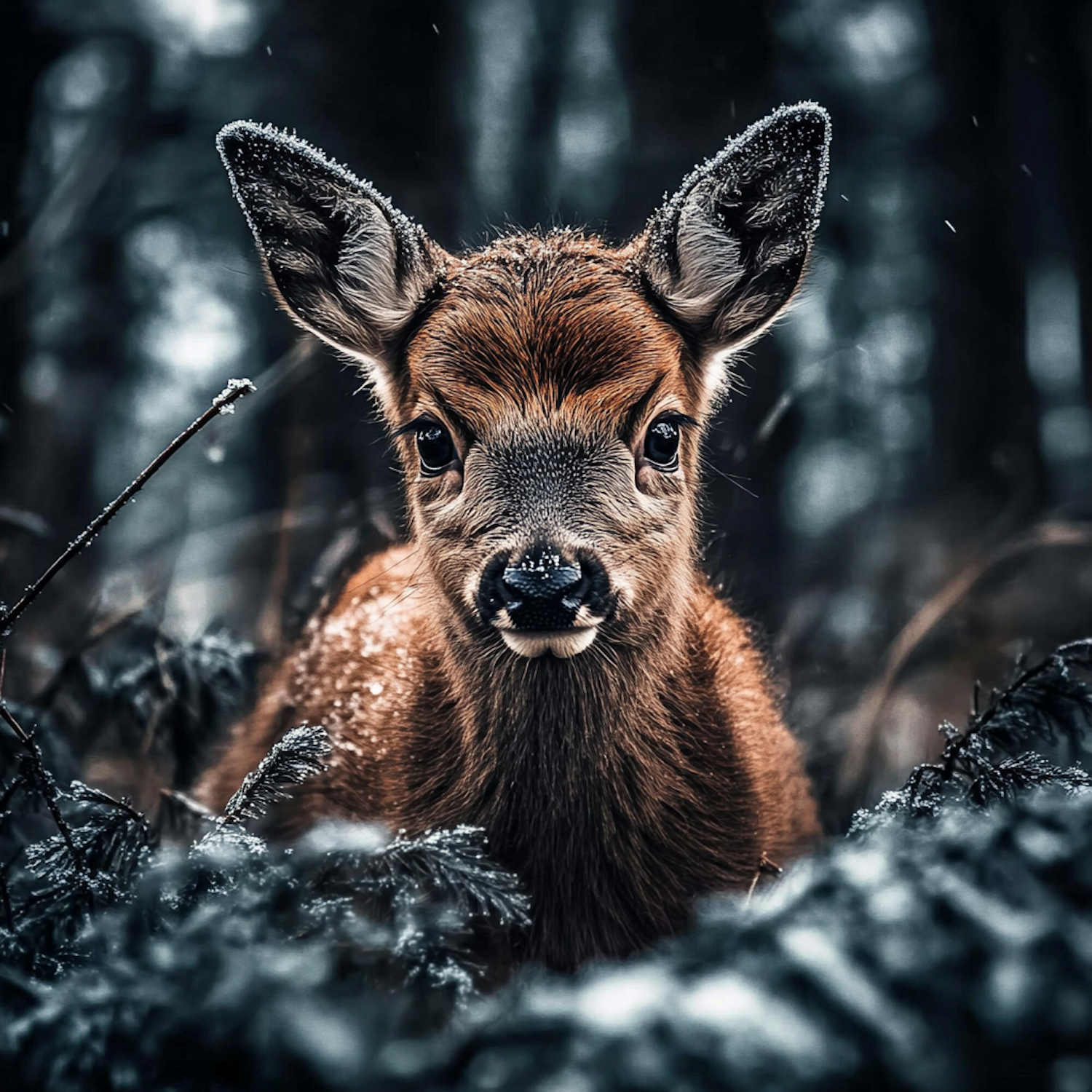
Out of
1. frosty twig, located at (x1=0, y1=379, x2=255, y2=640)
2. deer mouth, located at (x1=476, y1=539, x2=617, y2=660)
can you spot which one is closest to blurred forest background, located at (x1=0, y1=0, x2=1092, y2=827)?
deer mouth, located at (x1=476, y1=539, x2=617, y2=660)

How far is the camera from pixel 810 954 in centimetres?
120

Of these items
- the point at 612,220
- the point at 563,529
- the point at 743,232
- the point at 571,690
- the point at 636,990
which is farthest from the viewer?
the point at 612,220

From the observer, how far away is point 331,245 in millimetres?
3215

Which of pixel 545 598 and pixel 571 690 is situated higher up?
pixel 545 598

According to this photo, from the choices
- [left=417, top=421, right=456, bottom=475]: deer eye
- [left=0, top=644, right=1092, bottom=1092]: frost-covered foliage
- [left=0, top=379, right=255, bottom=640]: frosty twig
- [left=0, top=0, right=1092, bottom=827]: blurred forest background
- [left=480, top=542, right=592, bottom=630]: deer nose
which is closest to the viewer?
[left=0, top=644, right=1092, bottom=1092]: frost-covered foliage

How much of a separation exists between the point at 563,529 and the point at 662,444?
63 cm

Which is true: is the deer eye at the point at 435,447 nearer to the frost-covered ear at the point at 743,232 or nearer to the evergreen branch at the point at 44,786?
the frost-covered ear at the point at 743,232

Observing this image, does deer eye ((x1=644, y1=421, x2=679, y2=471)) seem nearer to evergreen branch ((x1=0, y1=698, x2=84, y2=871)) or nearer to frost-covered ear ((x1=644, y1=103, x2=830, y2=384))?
frost-covered ear ((x1=644, y1=103, x2=830, y2=384))

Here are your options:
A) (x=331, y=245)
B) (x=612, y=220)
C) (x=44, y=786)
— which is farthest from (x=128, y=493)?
(x=612, y=220)

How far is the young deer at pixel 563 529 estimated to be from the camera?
102 inches

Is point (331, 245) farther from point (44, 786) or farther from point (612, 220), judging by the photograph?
point (612, 220)

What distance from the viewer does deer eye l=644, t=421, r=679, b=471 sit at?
302 centimetres

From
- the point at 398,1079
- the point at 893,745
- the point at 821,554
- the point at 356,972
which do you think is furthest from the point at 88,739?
the point at 821,554

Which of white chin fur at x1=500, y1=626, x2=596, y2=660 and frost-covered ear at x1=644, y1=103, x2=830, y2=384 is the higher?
frost-covered ear at x1=644, y1=103, x2=830, y2=384
